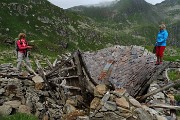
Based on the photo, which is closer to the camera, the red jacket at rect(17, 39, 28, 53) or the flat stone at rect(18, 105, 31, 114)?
the flat stone at rect(18, 105, 31, 114)

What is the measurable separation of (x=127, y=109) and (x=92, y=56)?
4265 millimetres

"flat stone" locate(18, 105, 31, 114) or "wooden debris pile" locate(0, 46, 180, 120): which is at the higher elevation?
"wooden debris pile" locate(0, 46, 180, 120)

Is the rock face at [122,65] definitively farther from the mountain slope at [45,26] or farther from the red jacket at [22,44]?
the mountain slope at [45,26]

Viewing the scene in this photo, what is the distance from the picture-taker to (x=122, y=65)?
47.4 ft

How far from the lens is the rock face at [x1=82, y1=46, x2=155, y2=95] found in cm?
1377

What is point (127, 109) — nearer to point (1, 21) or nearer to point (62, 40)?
point (1, 21)

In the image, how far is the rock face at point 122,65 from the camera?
45.2ft

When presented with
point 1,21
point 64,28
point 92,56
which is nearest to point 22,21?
point 1,21

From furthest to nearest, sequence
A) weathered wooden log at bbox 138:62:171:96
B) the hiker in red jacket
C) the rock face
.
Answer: the hiker in red jacket < weathered wooden log at bbox 138:62:171:96 < the rock face

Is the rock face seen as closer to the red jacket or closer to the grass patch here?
the red jacket

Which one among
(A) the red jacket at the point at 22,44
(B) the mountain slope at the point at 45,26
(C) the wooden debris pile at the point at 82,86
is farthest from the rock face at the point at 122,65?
(B) the mountain slope at the point at 45,26

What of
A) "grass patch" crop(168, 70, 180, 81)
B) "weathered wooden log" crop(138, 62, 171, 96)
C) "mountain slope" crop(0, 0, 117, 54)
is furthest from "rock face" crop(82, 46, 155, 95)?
"mountain slope" crop(0, 0, 117, 54)

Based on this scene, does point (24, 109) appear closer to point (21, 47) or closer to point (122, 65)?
point (122, 65)

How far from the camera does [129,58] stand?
48.6 ft
